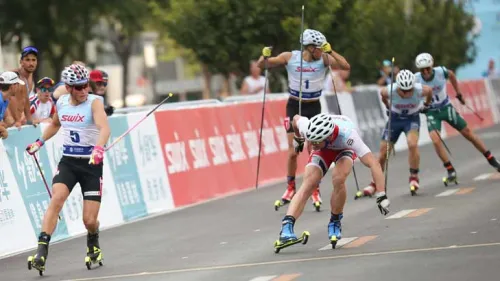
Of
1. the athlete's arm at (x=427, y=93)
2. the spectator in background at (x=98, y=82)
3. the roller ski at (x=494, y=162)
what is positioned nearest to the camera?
the spectator in background at (x=98, y=82)

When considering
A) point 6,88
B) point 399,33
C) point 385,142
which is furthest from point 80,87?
point 399,33

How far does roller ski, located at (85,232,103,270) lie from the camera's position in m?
13.0

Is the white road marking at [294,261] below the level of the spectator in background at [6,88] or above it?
below

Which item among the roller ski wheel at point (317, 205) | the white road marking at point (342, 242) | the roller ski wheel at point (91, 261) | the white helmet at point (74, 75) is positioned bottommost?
the roller ski wheel at point (317, 205)

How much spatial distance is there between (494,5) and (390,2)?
11427mm

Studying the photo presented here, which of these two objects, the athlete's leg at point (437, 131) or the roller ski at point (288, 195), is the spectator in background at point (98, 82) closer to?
the roller ski at point (288, 195)

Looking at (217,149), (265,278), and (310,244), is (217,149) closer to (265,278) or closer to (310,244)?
(310,244)

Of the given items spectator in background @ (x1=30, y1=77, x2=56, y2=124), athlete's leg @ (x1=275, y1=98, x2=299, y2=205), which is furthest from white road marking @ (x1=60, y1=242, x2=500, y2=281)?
spectator in background @ (x1=30, y1=77, x2=56, y2=124)

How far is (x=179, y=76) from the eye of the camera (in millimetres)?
82062

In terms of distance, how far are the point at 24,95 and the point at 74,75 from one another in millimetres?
3477

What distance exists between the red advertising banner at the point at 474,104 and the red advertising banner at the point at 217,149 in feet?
35.7

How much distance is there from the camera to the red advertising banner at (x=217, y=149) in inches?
770

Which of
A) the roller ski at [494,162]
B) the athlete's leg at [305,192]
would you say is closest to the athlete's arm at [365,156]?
the athlete's leg at [305,192]

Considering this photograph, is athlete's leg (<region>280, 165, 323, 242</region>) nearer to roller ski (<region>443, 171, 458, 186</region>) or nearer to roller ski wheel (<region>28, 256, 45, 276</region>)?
roller ski wheel (<region>28, 256, 45, 276</region>)
